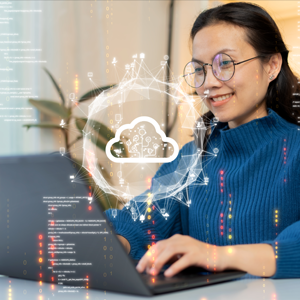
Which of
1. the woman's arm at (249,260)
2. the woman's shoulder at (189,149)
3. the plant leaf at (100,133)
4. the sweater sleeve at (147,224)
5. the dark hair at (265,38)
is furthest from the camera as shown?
the plant leaf at (100,133)

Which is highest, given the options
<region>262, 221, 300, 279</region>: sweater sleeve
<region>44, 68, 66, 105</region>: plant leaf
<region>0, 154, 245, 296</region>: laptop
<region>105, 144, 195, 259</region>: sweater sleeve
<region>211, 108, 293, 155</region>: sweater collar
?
<region>44, 68, 66, 105</region>: plant leaf

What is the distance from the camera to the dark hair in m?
0.83

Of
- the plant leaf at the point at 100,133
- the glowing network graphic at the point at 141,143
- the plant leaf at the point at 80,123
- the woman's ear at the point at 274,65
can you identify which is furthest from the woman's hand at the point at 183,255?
the plant leaf at the point at 80,123

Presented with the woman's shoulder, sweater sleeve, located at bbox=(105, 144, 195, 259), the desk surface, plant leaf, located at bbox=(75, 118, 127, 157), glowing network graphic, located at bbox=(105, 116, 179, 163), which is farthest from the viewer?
plant leaf, located at bbox=(75, 118, 127, 157)

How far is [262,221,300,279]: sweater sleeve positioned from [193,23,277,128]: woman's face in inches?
14.4

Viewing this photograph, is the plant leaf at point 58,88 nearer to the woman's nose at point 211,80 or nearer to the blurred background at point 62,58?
the blurred background at point 62,58

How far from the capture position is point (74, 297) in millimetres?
367

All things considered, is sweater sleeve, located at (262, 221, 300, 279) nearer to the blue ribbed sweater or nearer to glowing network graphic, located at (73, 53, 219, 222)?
the blue ribbed sweater

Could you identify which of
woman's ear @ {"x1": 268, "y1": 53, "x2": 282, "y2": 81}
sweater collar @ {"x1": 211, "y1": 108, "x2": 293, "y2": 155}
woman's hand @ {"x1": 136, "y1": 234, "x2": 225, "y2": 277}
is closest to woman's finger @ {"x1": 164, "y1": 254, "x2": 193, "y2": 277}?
woman's hand @ {"x1": 136, "y1": 234, "x2": 225, "y2": 277}

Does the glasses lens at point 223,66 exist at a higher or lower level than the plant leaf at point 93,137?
higher

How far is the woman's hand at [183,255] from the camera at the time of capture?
1.50 ft

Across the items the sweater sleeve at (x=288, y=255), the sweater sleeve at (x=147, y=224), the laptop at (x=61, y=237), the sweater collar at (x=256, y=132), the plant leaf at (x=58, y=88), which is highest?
the plant leaf at (x=58, y=88)

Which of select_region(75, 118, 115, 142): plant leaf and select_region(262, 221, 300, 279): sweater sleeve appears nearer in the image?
select_region(262, 221, 300, 279): sweater sleeve

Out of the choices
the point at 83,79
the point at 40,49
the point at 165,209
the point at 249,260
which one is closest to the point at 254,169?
the point at 165,209
